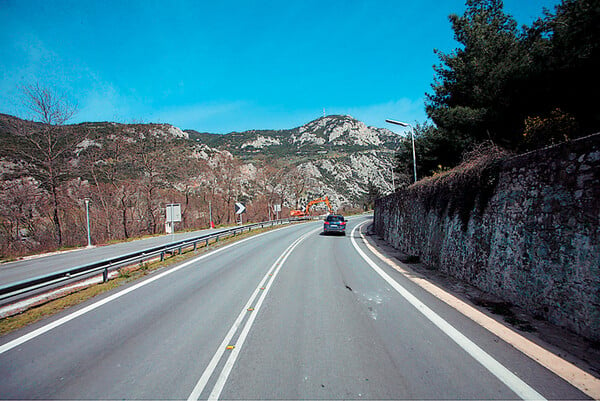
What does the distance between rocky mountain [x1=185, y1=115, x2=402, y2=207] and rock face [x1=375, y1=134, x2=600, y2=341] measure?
61.9 metres

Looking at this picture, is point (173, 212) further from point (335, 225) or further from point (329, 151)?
point (329, 151)

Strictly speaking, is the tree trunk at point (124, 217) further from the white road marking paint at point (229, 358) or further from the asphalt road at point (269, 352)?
the white road marking paint at point (229, 358)

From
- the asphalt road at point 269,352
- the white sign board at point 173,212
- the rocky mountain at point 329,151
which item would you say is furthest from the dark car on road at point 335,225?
the rocky mountain at point 329,151

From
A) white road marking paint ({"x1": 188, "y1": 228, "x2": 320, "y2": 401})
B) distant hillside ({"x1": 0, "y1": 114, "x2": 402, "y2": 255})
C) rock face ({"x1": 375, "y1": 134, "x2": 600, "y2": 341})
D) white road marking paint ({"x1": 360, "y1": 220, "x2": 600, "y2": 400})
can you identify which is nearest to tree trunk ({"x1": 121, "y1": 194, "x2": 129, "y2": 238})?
distant hillside ({"x1": 0, "y1": 114, "x2": 402, "y2": 255})

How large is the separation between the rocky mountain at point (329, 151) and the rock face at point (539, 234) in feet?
203

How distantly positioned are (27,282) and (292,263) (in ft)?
23.7

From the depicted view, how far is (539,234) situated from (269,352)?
487cm

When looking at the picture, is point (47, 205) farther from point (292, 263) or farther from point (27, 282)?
point (292, 263)

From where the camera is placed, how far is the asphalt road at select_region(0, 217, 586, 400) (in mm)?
2836

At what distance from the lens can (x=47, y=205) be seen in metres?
19.9

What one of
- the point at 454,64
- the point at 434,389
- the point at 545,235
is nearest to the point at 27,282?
the point at 434,389

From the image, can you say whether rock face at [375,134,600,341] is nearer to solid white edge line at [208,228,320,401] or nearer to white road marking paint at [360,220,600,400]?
white road marking paint at [360,220,600,400]

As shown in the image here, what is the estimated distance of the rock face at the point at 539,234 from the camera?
12.3 feet

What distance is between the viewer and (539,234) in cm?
459
